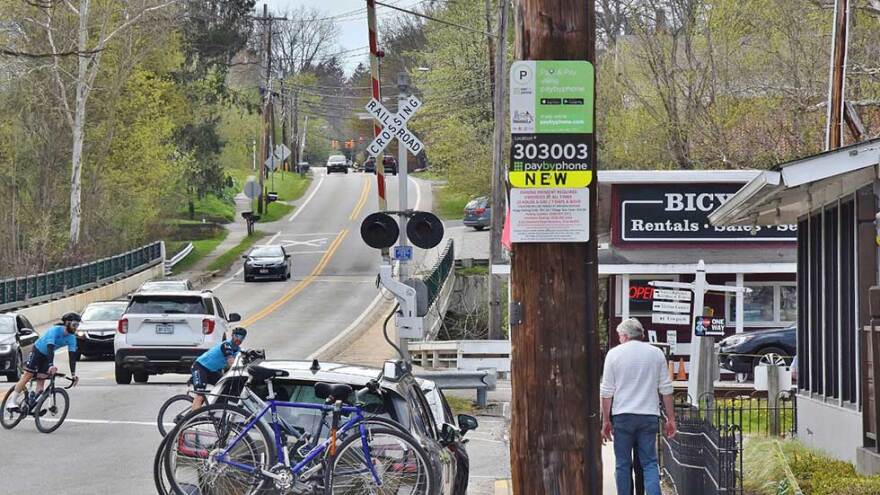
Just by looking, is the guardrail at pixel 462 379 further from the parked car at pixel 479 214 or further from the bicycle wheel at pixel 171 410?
the parked car at pixel 479 214

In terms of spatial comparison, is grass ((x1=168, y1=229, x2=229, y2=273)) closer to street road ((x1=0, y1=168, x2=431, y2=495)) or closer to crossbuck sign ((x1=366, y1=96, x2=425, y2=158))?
street road ((x1=0, y1=168, x2=431, y2=495))

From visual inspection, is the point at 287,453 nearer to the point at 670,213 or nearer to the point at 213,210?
the point at 670,213

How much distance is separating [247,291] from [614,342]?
86.6ft

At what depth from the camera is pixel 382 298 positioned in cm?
5128

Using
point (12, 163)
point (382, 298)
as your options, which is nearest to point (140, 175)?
point (12, 163)

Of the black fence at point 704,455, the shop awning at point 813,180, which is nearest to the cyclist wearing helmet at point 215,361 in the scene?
the black fence at point 704,455

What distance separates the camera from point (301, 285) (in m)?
56.0

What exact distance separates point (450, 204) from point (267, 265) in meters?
26.6

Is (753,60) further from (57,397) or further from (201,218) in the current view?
(201,218)

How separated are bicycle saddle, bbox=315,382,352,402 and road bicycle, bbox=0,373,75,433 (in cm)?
878

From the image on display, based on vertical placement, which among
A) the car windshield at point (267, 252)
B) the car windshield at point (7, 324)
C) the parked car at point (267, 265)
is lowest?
the car windshield at point (7, 324)

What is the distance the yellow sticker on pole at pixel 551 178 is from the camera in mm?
7020

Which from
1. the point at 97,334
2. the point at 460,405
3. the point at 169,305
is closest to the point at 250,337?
the point at 97,334

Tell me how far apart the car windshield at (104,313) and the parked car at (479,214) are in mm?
33532
